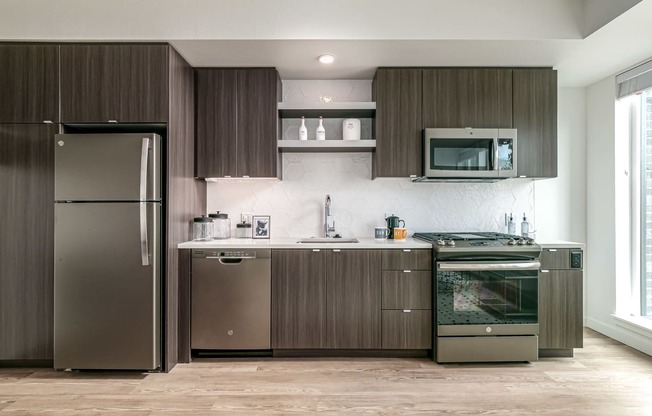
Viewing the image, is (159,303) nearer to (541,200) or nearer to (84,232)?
(84,232)

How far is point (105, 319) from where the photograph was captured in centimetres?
265

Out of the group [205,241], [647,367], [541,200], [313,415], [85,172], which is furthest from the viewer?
[541,200]

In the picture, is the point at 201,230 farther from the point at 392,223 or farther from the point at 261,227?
the point at 392,223

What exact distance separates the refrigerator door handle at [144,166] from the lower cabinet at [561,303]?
3083mm

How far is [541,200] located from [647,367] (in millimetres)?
1589

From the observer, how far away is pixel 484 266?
112 inches

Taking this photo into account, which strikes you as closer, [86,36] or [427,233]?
[86,36]

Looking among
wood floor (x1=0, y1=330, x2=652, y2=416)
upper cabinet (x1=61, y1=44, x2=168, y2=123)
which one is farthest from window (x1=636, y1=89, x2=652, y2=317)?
upper cabinet (x1=61, y1=44, x2=168, y2=123)

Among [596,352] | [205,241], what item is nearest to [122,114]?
[205,241]

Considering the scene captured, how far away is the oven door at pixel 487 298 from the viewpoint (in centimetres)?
286

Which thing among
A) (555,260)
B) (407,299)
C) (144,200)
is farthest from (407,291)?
(144,200)

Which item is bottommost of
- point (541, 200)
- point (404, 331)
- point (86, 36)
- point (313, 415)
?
point (313, 415)

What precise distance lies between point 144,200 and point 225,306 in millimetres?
1011

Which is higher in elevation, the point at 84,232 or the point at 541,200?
the point at 541,200
